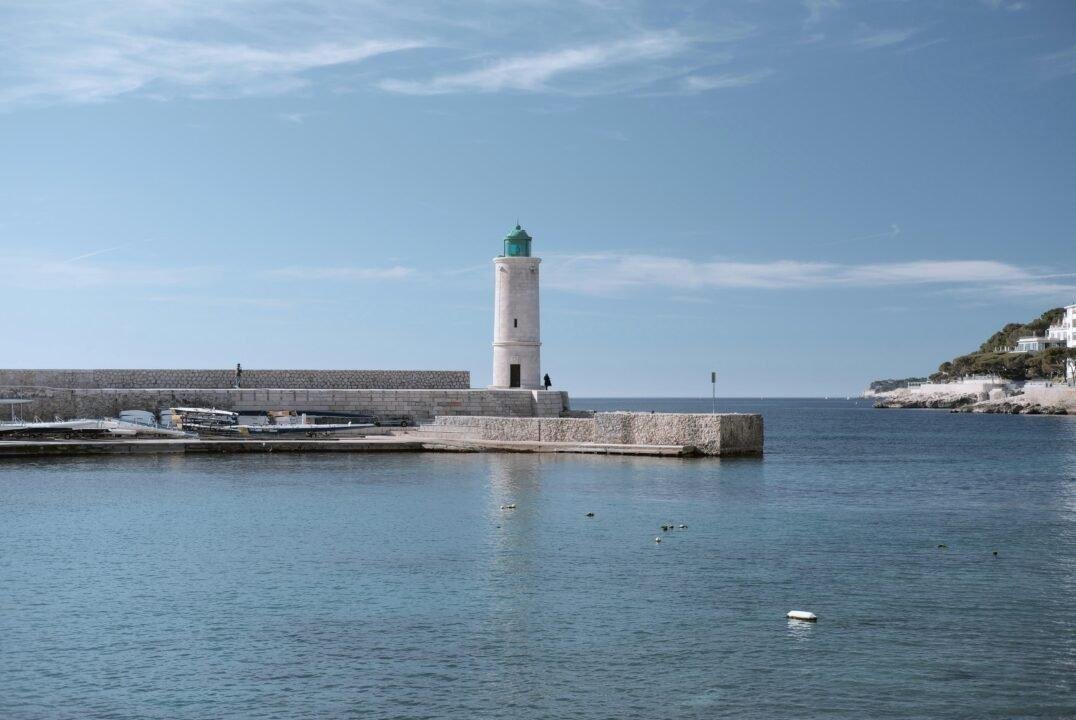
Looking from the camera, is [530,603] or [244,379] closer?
[530,603]

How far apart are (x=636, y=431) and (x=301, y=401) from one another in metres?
13.8

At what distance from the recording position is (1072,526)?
19688mm

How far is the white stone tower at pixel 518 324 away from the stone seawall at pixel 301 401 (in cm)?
151

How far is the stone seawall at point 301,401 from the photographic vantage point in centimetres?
4034

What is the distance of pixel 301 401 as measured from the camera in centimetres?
4072

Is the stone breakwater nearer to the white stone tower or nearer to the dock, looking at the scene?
the dock

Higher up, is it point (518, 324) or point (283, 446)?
point (518, 324)

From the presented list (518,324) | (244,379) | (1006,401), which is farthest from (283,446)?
(1006,401)

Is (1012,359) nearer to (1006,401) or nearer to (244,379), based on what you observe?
(1006,401)

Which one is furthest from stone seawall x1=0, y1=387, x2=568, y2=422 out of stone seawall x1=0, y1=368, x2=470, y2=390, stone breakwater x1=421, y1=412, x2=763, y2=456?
stone breakwater x1=421, y1=412, x2=763, y2=456

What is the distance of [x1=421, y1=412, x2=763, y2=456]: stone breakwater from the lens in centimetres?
3281

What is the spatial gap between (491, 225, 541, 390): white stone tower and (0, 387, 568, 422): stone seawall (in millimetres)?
1515

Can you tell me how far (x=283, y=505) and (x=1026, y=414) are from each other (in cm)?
9870

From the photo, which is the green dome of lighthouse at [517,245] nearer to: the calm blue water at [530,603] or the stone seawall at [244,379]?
the stone seawall at [244,379]
